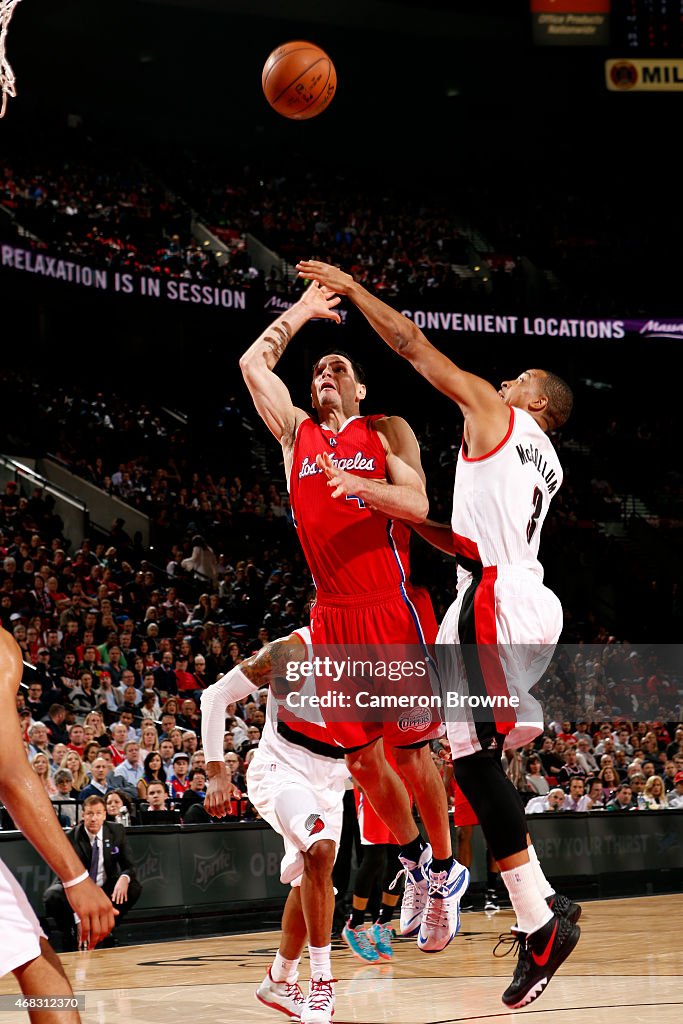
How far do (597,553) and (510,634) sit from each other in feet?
61.2

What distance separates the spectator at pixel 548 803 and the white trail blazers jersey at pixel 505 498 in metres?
9.08

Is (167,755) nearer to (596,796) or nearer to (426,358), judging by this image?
(596,796)

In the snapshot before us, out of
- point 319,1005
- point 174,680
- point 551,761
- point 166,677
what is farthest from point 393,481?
point 551,761

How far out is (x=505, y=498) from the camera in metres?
5.18

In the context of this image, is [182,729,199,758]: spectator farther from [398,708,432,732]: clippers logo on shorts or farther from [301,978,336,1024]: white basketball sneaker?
[301,978,336,1024]: white basketball sneaker

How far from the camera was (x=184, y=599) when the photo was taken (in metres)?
17.2

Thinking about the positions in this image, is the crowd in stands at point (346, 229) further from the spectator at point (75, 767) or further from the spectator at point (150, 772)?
the spectator at point (75, 767)

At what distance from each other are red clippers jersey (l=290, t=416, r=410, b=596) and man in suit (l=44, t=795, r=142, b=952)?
4.26 meters

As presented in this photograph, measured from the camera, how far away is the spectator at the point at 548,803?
45.2 ft

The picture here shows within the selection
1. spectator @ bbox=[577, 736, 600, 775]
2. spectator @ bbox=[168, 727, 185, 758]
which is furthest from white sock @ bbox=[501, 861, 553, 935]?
spectator @ bbox=[577, 736, 600, 775]

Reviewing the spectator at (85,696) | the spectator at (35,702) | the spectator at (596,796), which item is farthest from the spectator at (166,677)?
the spectator at (596,796)

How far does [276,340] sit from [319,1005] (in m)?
3.22

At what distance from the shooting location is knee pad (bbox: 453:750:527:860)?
4.75 metres

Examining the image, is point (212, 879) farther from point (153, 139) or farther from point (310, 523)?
point (153, 139)
